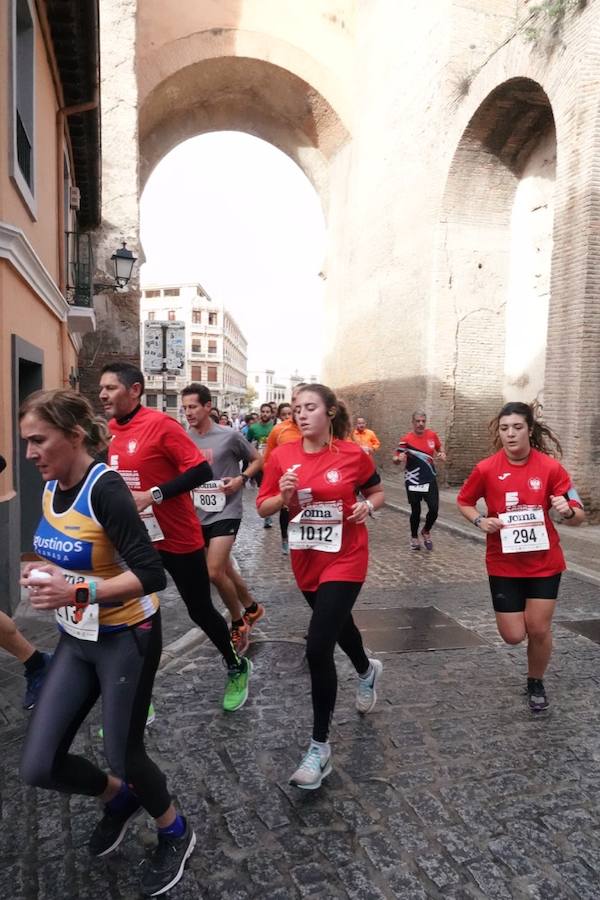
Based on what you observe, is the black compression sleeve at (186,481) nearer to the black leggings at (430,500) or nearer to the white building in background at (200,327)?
the black leggings at (430,500)

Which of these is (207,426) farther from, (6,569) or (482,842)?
(482,842)

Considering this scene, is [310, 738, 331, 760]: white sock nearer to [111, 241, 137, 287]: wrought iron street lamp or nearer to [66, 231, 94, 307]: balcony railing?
[66, 231, 94, 307]: balcony railing

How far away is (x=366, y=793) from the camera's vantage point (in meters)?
3.10

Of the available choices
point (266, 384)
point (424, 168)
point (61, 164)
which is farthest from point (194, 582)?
point (266, 384)

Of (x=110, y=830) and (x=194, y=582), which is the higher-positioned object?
(x=194, y=582)

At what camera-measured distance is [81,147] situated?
39.3 feet

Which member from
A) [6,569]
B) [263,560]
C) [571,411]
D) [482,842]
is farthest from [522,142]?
[482,842]

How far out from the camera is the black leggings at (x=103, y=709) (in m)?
2.29

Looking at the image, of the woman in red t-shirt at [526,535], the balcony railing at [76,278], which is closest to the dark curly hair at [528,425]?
the woman in red t-shirt at [526,535]

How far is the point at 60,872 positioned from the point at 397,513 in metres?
11.0

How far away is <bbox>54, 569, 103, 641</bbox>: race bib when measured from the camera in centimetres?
229

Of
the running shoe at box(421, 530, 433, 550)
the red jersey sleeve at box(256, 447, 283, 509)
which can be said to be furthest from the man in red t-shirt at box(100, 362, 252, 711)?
the running shoe at box(421, 530, 433, 550)

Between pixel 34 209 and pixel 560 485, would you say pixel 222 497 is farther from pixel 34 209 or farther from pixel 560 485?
pixel 34 209

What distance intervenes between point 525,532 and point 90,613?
2.68 meters
